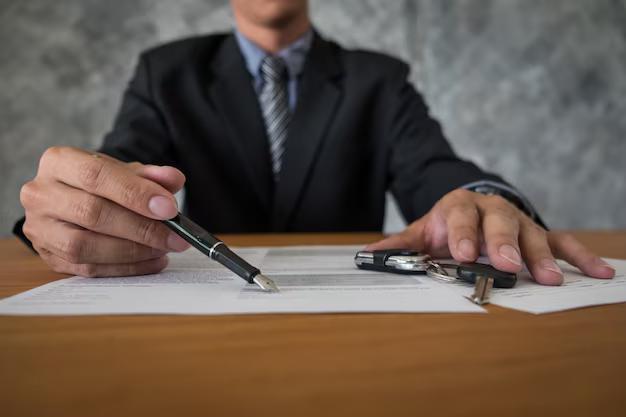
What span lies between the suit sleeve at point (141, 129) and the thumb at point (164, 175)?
49cm

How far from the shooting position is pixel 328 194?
3.76ft

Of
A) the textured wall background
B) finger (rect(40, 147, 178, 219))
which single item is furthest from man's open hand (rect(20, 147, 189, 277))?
the textured wall background

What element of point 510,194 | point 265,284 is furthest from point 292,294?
point 510,194

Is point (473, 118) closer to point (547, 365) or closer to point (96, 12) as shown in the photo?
point (96, 12)

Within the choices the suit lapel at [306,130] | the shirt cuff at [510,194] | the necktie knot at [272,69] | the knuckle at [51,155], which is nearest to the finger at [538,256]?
the shirt cuff at [510,194]

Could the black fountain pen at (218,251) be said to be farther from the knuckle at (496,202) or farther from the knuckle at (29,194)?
the knuckle at (496,202)

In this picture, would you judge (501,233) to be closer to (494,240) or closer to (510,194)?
(494,240)

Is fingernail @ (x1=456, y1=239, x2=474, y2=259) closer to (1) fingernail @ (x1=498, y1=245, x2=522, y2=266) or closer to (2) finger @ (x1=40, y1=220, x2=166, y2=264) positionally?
(1) fingernail @ (x1=498, y1=245, x2=522, y2=266)

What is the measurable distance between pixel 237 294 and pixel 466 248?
21 centimetres

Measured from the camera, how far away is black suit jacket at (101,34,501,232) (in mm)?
1098

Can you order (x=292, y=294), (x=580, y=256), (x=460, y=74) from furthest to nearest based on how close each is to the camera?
(x=460, y=74) < (x=580, y=256) < (x=292, y=294)

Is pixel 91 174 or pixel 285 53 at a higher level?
pixel 285 53

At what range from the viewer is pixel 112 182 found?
432 millimetres

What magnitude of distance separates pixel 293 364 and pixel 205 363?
43mm
